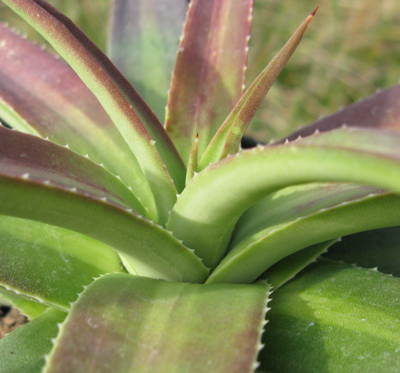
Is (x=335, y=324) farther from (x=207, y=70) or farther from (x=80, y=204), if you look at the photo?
(x=207, y=70)

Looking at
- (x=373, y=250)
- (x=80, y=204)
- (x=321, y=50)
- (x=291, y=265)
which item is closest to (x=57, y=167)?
(x=80, y=204)

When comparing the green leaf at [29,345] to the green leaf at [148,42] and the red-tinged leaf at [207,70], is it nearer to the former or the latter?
the red-tinged leaf at [207,70]

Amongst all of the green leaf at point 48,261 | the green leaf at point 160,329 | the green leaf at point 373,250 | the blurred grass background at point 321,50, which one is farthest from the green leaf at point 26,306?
the blurred grass background at point 321,50

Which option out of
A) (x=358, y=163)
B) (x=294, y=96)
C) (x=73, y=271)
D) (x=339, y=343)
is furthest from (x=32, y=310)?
(x=294, y=96)

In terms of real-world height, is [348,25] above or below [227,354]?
above

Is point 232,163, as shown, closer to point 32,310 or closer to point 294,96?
point 32,310

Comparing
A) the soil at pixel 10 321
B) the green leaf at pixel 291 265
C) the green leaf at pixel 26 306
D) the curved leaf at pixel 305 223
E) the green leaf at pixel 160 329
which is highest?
the curved leaf at pixel 305 223

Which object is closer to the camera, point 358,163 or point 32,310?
point 358,163
